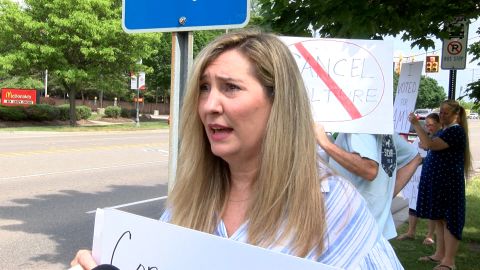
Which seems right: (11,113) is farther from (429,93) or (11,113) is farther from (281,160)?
(429,93)

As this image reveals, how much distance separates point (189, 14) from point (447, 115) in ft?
11.5

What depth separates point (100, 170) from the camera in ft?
40.0

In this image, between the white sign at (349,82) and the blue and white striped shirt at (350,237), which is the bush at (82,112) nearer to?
the white sign at (349,82)

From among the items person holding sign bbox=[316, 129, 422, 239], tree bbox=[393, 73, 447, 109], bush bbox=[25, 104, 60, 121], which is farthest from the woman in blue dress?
tree bbox=[393, 73, 447, 109]

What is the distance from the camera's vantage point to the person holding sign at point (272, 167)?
54.9 inches

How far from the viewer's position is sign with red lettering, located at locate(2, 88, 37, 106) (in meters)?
28.2

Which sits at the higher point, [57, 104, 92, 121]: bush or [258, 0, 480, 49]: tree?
[258, 0, 480, 49]: tree

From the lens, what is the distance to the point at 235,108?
4.88 ft

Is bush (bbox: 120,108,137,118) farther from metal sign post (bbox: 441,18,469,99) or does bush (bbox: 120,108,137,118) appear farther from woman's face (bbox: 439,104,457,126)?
woman's face (bbox: 439,104,457,126)

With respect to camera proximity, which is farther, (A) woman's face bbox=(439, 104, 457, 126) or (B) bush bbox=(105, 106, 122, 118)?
(B) bush bbox=(105, 106, 122, 118)

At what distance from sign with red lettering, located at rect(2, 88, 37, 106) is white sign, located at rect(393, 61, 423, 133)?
2781 centimetres

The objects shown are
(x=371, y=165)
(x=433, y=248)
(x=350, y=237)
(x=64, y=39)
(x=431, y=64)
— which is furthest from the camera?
(x=64, y=39)

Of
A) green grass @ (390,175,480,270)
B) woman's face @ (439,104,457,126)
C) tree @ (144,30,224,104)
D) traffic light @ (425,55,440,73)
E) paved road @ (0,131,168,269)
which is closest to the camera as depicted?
woman's face @ (439,104,457,126)

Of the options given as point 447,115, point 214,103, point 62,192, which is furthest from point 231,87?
point 62,192
